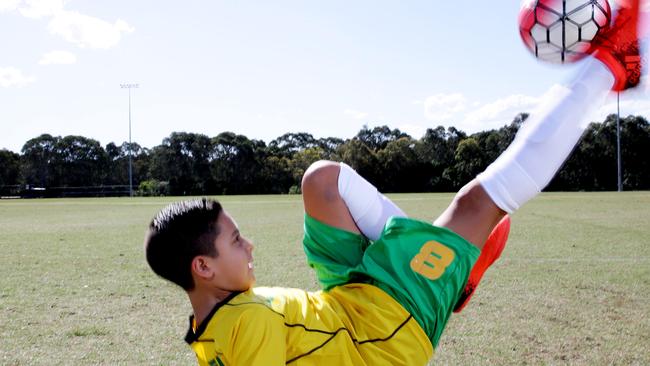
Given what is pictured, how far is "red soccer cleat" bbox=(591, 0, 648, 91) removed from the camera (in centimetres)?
200

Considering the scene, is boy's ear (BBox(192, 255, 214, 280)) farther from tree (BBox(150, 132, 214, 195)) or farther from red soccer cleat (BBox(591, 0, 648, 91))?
tree (BBox(150, 132, 214, 195))

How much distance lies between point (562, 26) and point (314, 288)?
9.89 feet

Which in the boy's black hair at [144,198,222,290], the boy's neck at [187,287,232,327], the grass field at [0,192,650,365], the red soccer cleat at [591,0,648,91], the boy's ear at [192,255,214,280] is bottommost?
Answer: the grass field at [0,192,650,365]

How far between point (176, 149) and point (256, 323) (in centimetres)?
5232

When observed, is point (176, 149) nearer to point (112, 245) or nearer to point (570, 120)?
point (112, 245)

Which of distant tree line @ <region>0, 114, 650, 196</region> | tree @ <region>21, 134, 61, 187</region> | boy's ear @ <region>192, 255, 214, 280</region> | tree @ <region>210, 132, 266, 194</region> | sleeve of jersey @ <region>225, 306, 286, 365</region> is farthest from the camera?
tree @ <region>21, 134, 61, 187</region>

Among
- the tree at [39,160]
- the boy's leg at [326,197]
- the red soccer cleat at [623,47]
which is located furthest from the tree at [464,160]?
the boy's leg at [326,197]

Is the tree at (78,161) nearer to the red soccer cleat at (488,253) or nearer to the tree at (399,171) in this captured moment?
the tree at (399,171)

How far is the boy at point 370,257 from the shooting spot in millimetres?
1725

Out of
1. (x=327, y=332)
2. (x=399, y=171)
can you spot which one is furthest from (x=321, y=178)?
(x=399, y=171)

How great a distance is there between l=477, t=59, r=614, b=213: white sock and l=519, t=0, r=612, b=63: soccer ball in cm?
32

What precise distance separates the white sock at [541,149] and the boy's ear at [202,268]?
0.92m

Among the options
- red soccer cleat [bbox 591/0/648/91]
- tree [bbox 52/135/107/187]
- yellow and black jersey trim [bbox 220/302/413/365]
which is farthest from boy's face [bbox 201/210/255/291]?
tree [bbox 52/135/107/187]

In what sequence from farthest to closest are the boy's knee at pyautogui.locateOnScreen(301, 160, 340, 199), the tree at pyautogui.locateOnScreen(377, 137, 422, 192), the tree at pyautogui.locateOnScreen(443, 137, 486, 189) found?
the tree at pyautogui.locateOnScreen(377, 137, 422, 192) → the tree at pyautogui.locateOnScreen(443, 137, 486, 189) → the boy's knee at pyautogui.locateOnScreen(301, 160, 340, 199)
